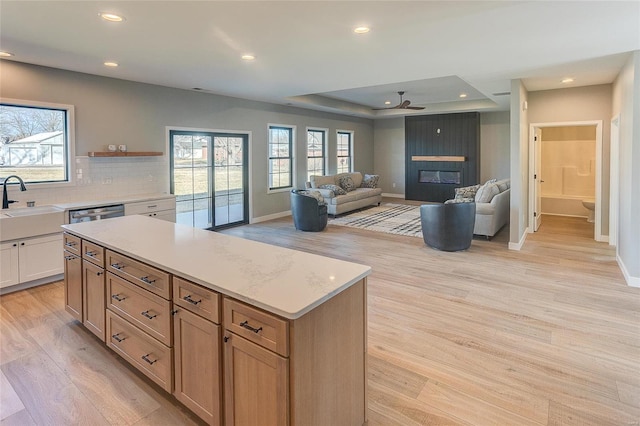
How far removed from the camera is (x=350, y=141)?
38.4 feet

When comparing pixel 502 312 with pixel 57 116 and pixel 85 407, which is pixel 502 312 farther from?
pixel 57 116

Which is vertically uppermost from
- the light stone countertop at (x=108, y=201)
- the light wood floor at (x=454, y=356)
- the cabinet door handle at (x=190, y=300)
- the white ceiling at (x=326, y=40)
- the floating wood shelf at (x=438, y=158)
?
the white ceiling at (x=326, y=40)

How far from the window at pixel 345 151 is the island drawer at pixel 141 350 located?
9148 mm

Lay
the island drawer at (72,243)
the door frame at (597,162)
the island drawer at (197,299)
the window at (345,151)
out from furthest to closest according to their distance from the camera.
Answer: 1. the window at (345,151)
2. the door frame at (597,162)
3. the island drawer at (72,243)
4. the island drawer at (197,299)

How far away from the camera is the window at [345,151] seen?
1133 cm

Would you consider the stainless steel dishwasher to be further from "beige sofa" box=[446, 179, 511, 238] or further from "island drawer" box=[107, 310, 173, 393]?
"beige sofa" box=[446, 179, 511, 238]

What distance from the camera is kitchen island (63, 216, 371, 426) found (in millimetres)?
1578

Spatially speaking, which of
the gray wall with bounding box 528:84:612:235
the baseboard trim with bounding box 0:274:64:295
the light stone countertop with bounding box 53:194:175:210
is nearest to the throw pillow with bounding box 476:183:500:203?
the gray wall with bounding box 528:84:612:235

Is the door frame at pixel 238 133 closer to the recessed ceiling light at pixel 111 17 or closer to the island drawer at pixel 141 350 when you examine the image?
the recessed ceiling light at pixel 111 17

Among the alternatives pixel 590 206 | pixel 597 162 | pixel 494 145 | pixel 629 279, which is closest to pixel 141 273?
pixel 629 279

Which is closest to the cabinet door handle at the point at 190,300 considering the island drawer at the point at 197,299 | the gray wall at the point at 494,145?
the island drawer at the point at 197,299

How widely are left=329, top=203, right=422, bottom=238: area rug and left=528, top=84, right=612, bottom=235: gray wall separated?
301cm

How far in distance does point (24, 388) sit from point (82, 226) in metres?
1.26

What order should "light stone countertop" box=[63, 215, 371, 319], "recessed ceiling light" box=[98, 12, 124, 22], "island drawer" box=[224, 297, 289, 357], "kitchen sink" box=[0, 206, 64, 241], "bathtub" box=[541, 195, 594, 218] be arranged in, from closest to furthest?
"island drawer" box=[224, 297, 289, 357] < "light stone countertop" box=[63, 215, 371, 319] < "recessed ceiling light" box=[98, 12, 124, 22] < "kitchen sink" box=[0, 206, 64, 241] < "bathtub" box=[541, 195, 594, 218]
